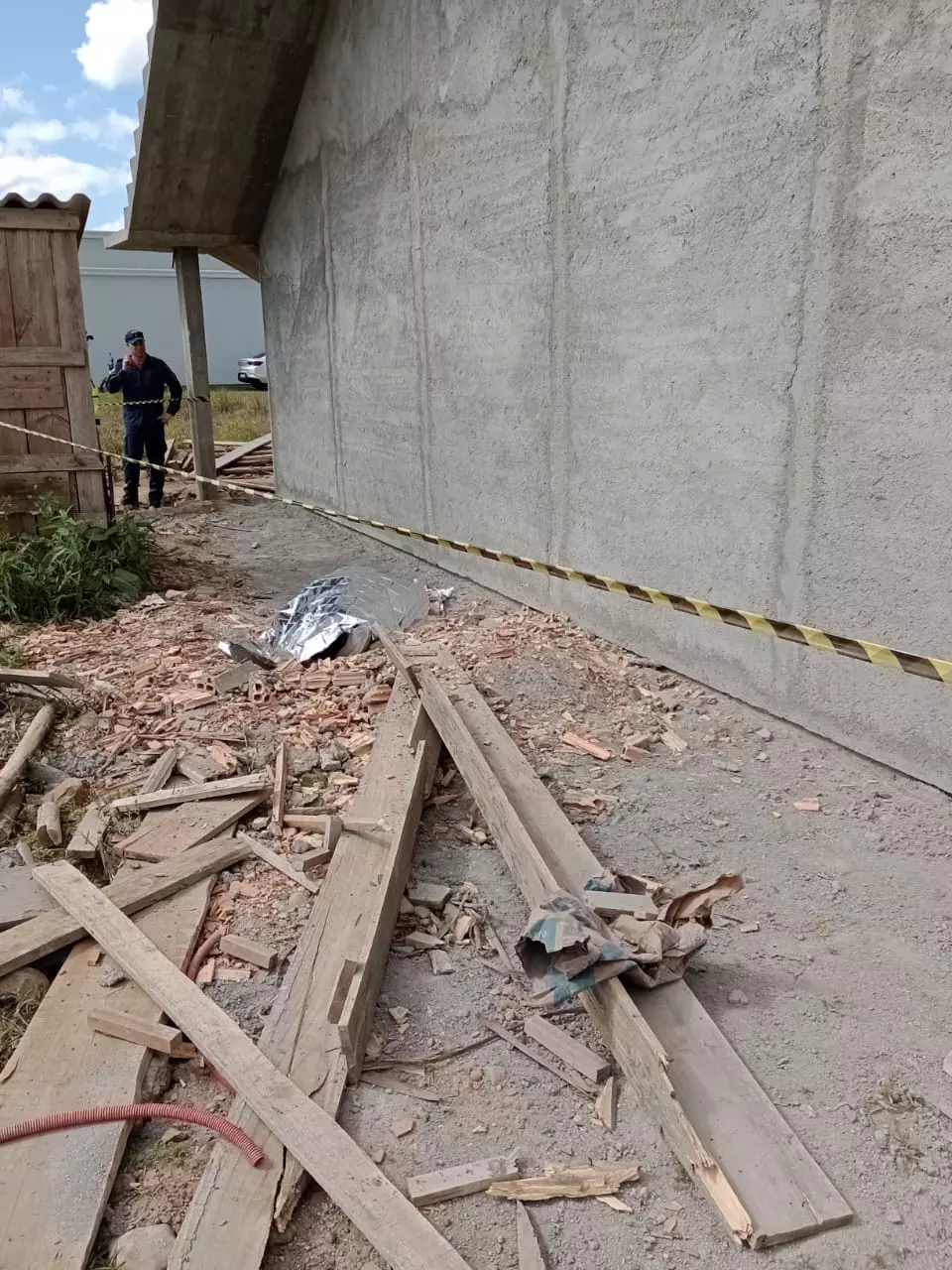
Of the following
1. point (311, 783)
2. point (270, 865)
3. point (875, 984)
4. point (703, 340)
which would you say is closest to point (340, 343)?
point (703, 340)

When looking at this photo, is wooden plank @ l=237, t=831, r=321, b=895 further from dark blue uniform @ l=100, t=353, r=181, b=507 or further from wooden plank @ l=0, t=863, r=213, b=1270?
dark blue uniform @ l=100, t=353, r=181, b=507

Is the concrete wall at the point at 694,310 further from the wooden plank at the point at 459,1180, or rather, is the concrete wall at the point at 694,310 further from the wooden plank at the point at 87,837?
the wooden plank at the point at 87,837

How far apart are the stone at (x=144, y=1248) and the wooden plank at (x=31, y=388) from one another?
281 inches

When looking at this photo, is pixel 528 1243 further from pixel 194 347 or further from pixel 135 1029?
pixel 194 347

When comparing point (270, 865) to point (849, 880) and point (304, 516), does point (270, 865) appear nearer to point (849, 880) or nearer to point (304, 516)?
point (849, 880)

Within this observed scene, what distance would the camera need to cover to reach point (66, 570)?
25.2 feet

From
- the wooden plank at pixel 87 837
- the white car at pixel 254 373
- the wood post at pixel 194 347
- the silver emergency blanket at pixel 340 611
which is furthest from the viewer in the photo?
the white car at pixel 254 373

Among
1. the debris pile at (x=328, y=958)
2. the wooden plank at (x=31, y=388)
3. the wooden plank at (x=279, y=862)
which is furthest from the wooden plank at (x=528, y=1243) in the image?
the wooden plank at (x=31, y=388)

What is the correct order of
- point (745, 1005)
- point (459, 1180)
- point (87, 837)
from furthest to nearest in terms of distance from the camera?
point (87, 837), point (745, 1005), point (459, 1180)

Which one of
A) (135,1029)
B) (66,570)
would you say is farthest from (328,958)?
(66,570)

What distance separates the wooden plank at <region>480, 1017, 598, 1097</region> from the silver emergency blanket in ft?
12.5

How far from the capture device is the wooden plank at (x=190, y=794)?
4578 millimetres

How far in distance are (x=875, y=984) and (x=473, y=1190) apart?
1637mm

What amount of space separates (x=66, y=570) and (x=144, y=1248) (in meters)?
6.22
